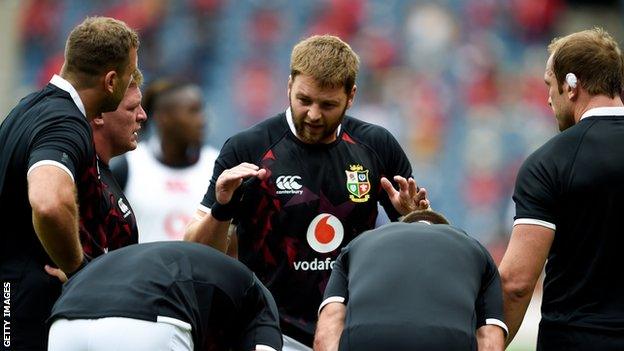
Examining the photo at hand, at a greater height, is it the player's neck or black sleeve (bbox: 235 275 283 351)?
the player's neck

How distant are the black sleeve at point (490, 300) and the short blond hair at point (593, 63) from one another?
4.01 ft

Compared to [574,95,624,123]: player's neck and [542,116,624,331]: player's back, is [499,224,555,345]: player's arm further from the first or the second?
[574,95,624,123]: player's neck

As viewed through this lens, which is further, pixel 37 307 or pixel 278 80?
pixel 278 80

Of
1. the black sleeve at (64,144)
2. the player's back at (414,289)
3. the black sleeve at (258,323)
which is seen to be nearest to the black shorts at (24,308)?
the black sleeve at (64,144)

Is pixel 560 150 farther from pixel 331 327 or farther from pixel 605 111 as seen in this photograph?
pixel 331 327

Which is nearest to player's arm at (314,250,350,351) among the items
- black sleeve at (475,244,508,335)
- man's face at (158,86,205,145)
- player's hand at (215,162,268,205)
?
black sleeve at (475,244,508,335)

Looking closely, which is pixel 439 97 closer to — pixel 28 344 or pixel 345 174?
pixel 345 174

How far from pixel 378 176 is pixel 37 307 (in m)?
1.87

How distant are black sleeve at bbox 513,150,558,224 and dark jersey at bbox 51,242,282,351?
56.0 inches

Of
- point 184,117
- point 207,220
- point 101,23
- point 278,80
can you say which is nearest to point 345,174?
point 207,220

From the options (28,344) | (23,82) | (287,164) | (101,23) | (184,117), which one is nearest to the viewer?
(28,344)

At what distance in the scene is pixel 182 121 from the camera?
Result: 897cm

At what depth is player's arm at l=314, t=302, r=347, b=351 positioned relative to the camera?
4.66 m

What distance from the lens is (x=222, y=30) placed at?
50.7ft
